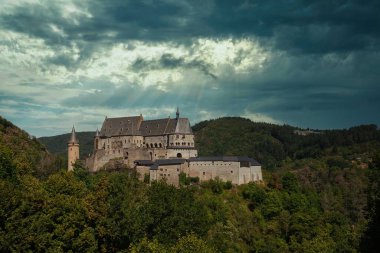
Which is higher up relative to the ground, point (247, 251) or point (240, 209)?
point (240, 209)

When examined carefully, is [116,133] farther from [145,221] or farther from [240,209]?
[145,221]

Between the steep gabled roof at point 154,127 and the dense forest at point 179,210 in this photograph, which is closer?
the dense forest at point 179,210

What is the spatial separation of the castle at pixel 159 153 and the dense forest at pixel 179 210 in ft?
9.09

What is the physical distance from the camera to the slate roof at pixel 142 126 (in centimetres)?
9888

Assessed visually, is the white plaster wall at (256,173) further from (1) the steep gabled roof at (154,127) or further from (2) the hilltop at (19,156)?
(2) the hilltop at (19,156)

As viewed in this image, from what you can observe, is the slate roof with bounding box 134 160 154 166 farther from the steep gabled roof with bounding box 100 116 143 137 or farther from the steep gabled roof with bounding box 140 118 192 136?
the steep gabled roof with bounding box 100 116 143 137

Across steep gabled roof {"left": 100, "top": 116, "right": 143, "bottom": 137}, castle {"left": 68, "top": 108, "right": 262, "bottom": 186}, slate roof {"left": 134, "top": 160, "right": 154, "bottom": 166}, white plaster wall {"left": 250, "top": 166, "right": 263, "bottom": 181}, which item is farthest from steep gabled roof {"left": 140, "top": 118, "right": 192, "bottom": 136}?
white plaster wall {"left": 250, "top": 166, "right": 263, "bottom": 181}

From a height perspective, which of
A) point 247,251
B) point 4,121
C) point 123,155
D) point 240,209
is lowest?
point 247,251

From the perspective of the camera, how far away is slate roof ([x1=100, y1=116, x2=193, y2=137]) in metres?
98.9

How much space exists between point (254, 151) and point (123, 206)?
14035 centimetres

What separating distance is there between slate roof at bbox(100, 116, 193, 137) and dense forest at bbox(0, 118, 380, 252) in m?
11.6

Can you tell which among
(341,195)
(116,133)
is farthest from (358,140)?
(116,133)

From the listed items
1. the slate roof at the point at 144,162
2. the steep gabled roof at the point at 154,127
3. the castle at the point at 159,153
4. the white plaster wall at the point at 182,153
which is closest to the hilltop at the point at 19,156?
the castle at the point at 159,153

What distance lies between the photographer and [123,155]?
97375 millimetres
